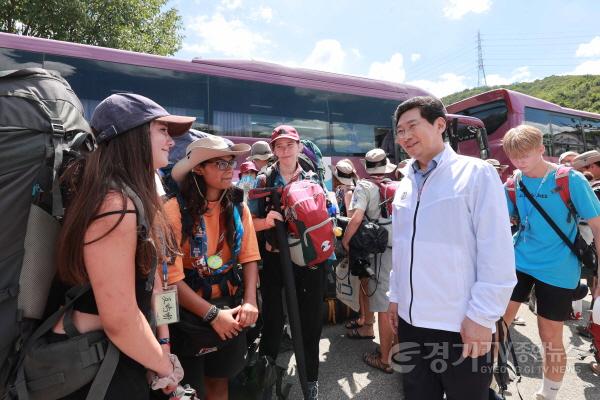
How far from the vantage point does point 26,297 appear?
1.06 metres

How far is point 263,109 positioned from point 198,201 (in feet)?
15.8

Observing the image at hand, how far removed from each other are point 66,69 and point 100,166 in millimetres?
5061

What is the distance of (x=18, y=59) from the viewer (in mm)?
4812

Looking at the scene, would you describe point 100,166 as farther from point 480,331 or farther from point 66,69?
point 66,69

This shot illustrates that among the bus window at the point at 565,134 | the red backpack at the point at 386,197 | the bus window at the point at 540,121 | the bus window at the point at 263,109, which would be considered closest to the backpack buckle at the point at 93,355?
the red backpack at the point at 386,197

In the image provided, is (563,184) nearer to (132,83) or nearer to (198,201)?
(198,201)

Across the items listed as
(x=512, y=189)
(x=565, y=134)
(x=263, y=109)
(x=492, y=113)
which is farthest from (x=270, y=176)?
(x=565, y=134)

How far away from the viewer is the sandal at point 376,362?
3049 millimetres

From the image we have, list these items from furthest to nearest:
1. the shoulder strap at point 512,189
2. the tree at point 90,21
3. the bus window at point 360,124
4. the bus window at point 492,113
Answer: the bus window at point 492,113 < the tree at point 90,21 < the bus window at point 360,124 < the shoulder strap at point 512,189

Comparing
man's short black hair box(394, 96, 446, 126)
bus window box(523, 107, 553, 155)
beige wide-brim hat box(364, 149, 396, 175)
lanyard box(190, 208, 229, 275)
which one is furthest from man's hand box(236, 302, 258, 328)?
bus window box(523, 107, 553, 155)

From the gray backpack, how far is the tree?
9822 mm

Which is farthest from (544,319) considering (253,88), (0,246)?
(253,88)

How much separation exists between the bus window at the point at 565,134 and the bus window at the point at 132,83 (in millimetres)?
10574

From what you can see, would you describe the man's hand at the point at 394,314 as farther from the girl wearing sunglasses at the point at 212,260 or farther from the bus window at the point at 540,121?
the bus window at the point at 540,121
